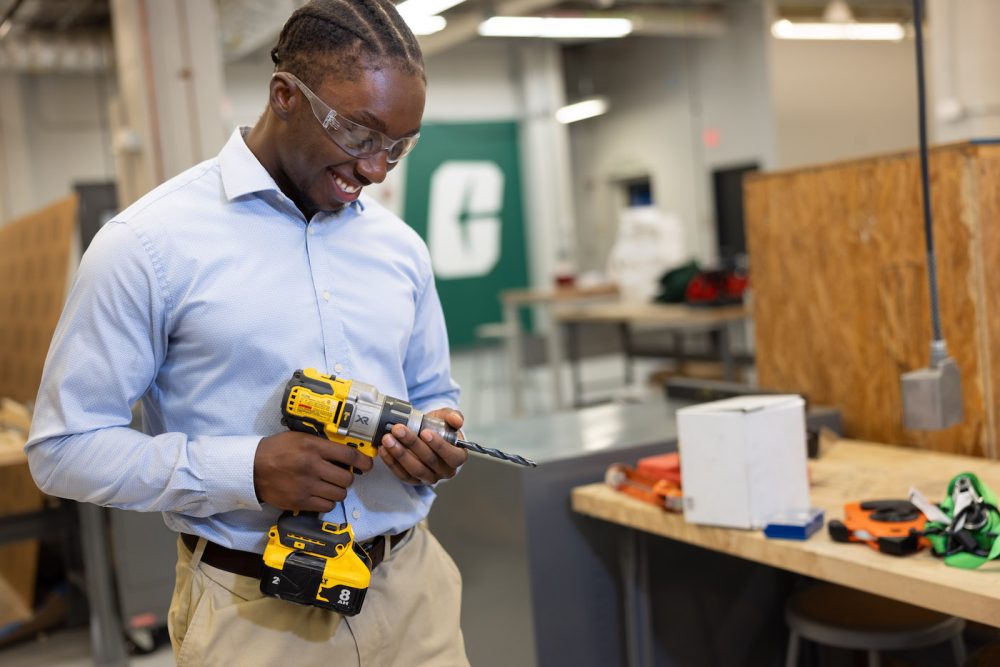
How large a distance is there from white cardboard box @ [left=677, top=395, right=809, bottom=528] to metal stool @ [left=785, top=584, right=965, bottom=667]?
326mm

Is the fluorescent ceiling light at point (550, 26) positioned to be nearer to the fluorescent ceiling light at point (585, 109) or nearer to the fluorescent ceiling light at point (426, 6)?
the fluorescent ceiling light at point (426, 6)

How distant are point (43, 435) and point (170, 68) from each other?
3.81 m

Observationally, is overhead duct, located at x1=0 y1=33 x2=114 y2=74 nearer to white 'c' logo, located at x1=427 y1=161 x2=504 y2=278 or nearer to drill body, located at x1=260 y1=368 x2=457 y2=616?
white 'c' logo, located at x1=427 y1=161 x2=504 y2=278

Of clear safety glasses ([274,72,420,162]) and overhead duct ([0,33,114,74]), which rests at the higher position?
overhead duct ([0,33,114,74])

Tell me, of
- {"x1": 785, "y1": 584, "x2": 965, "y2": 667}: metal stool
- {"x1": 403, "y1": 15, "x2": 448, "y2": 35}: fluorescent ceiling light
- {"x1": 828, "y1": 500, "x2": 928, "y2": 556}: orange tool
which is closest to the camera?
{"x1": 828, "y1": 500, "x2": 928, "y2": 556}: orange tool

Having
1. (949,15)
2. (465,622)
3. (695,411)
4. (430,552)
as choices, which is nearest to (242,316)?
(430,552)

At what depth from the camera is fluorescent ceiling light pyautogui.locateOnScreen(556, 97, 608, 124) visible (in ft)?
37.5

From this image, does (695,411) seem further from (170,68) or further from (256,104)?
(256,104)

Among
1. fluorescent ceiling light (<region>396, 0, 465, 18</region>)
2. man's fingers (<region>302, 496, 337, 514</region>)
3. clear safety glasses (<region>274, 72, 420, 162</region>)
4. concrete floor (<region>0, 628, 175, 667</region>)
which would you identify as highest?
fluorescent ceiling light (<region>396, 0, 465, 18</region>)

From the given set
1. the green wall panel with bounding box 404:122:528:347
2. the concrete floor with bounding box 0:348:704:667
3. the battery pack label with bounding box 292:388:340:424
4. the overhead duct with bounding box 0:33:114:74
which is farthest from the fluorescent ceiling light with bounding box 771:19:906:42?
the battery pack label with bounding box 292:388:340:424

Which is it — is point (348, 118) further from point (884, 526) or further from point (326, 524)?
point (884, 526)

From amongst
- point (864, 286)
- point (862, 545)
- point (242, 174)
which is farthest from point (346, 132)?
point (864, 286)

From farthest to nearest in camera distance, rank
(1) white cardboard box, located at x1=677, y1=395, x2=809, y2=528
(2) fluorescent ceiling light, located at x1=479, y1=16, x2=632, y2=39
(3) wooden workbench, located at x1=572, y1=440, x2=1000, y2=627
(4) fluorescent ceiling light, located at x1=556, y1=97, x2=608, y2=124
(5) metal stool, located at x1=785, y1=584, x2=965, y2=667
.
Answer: (4) fluorescent ceiling light, located at x1=556, y1=97, x2=608, y2=124 → (2) fluorescent ceiling light, located at x1=479, y1=16, x2=632, y2=39 → (5) metal stool, located at x1=785, y1=584, x2=965, y2=667 → (1) white cardboard box, located at x1=677, y1=395, x2=809, y2=528 → (3) wooden workbench, located at x1=572, y1=440, x2=1000, y2=627

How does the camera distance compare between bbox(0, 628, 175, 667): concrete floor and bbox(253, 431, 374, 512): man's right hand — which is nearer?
bbox(253, 431, 374, 512): man's right hand
